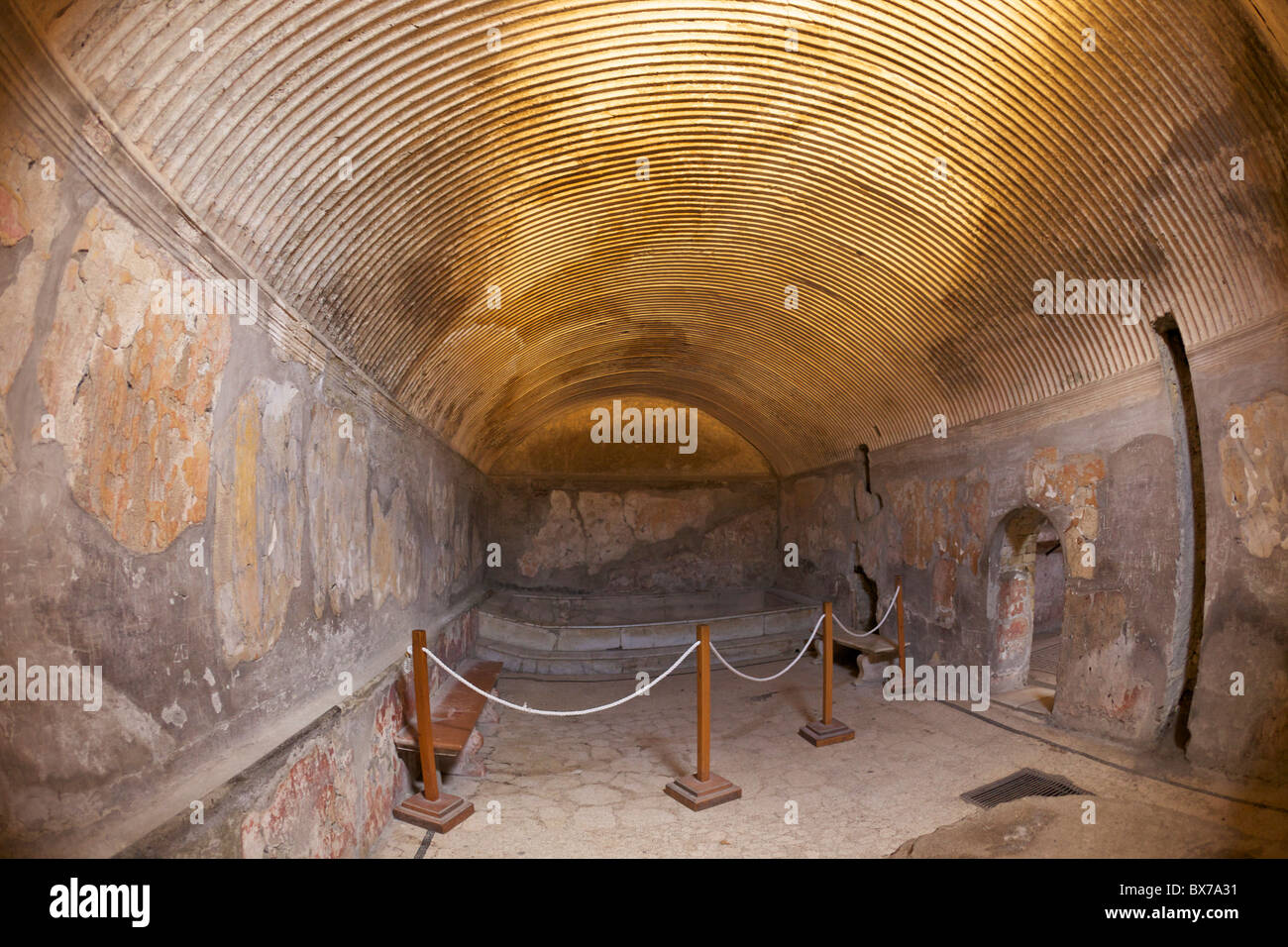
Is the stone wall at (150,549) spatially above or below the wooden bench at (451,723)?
above

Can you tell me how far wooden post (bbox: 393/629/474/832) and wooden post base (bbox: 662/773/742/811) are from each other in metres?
1.53

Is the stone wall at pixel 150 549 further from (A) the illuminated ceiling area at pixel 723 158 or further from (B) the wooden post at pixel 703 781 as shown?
(B) the wooden post at pixel 703 781

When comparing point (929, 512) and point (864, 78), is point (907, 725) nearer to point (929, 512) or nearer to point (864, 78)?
point (929, 512)

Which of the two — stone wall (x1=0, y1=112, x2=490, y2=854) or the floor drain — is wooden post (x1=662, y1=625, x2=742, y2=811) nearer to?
the floor drain

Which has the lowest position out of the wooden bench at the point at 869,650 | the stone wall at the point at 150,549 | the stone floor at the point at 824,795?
the stone floor at the point at 824,795

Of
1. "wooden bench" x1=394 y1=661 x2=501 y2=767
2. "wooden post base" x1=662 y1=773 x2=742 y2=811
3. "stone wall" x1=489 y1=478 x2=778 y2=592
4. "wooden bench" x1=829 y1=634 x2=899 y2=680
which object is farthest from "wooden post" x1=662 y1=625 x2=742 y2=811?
"stone wall" x1=489 y1=478 x2=778 y2=592

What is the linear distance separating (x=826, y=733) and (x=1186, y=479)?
366cm

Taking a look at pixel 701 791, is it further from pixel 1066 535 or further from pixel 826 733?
pixel 1066 535

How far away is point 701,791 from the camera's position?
580 cm

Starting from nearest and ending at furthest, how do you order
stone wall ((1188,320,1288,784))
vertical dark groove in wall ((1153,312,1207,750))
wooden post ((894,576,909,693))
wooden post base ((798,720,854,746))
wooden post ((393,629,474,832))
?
stone wall ((1188,320,1288,784)) < wooden post ((393,629,474,832)) < vertical dark groove in wall ((1153,312,1207,750)) < wooden post base ((798,720,854,746)) < wooden post ((894,576,909,693))

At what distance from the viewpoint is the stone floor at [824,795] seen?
498 cm

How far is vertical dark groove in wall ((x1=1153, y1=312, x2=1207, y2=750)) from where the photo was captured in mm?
6215

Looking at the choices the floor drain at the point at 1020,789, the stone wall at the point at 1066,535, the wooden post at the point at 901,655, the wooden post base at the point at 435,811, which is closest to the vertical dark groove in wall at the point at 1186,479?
the stone wall at the point at 1066,535

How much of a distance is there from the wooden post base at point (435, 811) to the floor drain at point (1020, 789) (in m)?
3.65
